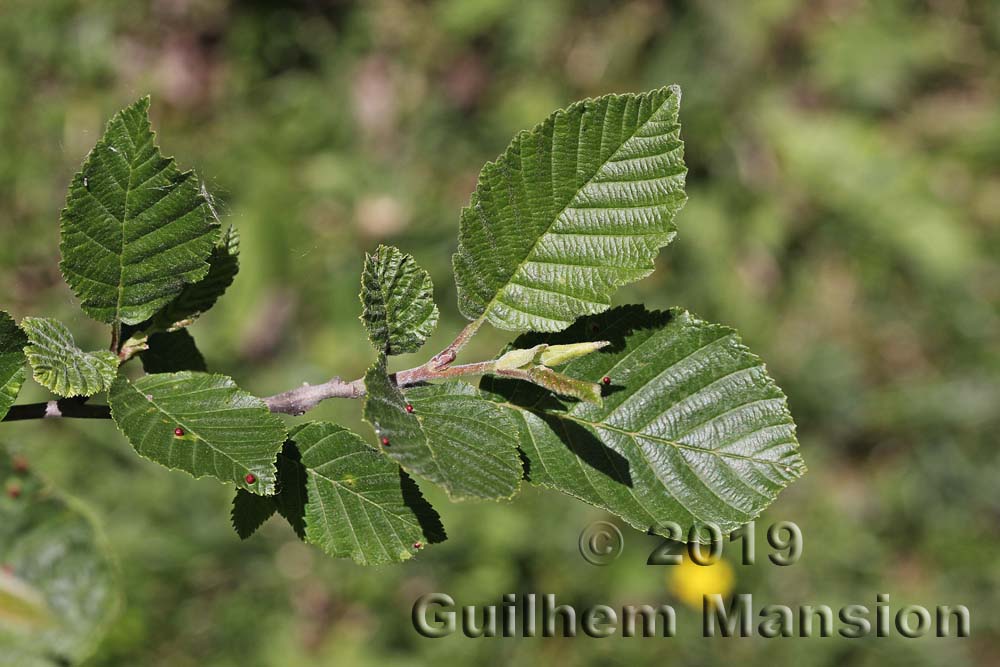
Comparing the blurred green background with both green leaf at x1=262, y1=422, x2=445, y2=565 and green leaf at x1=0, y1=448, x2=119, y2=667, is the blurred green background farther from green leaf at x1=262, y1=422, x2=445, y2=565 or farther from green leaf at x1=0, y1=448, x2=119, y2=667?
green leaf at x1=262, y1=422, x2=445, y2=565

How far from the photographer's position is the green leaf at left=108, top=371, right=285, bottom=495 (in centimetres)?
99

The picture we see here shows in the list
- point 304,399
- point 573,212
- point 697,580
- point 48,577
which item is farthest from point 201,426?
point 697,580

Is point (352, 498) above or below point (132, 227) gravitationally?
below

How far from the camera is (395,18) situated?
448cm

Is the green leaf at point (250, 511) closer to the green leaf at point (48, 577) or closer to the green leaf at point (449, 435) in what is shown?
the green leaf at point (449, 435)

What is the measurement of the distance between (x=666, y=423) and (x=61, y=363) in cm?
77

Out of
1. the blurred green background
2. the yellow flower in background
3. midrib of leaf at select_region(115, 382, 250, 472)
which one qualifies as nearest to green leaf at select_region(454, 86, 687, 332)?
midrib of leaf at select_region(115, 382, 250, 472)

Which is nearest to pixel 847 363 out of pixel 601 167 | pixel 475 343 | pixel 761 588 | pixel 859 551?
pixel 859 551

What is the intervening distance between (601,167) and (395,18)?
145 inches

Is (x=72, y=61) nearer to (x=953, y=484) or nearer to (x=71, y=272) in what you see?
(x=71, y=272)

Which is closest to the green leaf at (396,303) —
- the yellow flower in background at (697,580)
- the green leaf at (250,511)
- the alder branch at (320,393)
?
the alder branch at (320,393)

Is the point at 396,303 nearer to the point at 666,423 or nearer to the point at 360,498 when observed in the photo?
the point at 360,498

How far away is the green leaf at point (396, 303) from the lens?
109 centimetres

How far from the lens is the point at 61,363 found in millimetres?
1062
